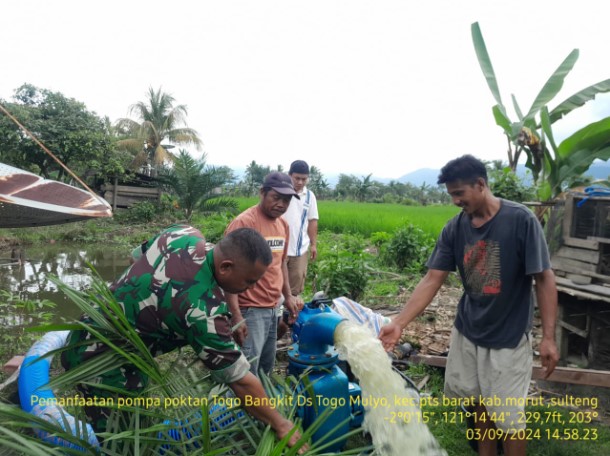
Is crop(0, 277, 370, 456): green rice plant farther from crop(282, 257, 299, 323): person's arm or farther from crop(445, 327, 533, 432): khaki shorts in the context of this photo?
crop(282, 257, 299, 323): person's arm

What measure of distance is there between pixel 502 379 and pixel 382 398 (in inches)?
27.7

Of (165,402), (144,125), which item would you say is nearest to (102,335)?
(165,402)

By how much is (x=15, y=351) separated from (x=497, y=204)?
4.36 meters

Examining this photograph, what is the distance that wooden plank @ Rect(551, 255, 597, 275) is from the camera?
3.38m

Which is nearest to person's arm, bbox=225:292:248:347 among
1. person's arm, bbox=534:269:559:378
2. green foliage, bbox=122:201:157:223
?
person's arm, bbox=534:269:559:378

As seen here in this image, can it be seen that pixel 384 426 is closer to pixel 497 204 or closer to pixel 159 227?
pixel 497 204

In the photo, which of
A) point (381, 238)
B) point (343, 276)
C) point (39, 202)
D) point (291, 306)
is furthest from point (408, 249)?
point (39, 202)

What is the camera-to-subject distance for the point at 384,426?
71.8 inches

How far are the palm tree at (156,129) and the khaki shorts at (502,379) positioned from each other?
1922 centimetres

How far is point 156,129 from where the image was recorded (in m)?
19.9

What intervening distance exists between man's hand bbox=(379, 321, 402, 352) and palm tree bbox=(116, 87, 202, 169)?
62.3 feet

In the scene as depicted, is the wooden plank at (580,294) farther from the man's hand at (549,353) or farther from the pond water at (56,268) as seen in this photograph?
the pond water at (56,268)

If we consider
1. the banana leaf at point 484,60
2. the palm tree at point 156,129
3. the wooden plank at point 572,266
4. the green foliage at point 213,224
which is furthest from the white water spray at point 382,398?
the palm tree at point 156,129

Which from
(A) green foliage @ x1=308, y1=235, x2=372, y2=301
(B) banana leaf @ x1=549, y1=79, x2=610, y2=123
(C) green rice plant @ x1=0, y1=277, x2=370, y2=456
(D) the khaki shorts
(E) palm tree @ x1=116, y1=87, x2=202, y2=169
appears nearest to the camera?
(C) green rice plant @ x1=0, y1=277, x2=370, y2=456
